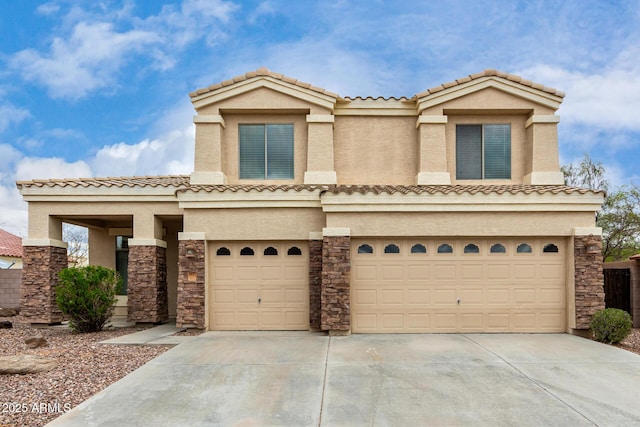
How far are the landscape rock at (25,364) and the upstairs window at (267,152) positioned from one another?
24.0 ft

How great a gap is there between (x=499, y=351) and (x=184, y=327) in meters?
7.72

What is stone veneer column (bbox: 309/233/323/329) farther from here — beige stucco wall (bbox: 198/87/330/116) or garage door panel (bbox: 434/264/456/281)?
beige stucco wall (bbox: 198/87/330/116)

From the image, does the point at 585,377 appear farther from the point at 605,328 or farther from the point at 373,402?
the point at 373,402

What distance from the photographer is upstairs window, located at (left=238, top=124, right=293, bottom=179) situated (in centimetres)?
1337

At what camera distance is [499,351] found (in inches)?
350

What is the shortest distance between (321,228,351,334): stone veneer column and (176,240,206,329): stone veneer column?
329 centimetres

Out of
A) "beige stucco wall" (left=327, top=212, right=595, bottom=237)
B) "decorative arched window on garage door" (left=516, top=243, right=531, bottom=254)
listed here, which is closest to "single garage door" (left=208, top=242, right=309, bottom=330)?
"beige stucco wall" (left=327, top=212, right=595, bottom=237)

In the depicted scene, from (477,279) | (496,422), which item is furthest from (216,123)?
(496,422)

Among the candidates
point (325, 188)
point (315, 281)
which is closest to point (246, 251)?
point (315, 281)

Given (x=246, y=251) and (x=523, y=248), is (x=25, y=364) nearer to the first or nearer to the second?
(x=246, y=251)

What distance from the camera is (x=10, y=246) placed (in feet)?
96.9

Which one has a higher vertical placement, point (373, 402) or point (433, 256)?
point (433, 256)

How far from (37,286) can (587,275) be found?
1529 centimetres

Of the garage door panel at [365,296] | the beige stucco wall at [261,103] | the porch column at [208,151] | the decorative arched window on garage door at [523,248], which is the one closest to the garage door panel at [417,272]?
the garage door panel at [365,296]
